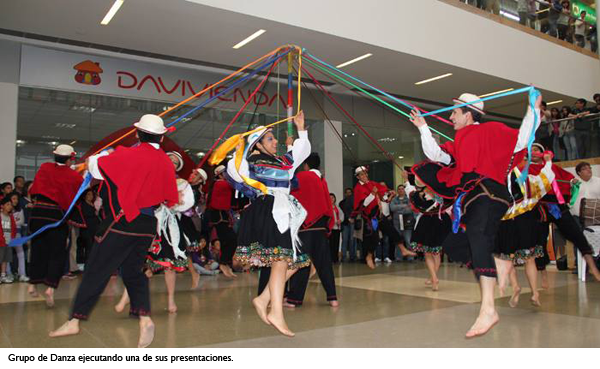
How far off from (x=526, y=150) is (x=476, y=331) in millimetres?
1394

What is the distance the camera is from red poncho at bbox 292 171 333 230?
5.30 m

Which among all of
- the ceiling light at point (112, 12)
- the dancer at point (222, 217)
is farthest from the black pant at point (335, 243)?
the ceiling light at point (112, 12)

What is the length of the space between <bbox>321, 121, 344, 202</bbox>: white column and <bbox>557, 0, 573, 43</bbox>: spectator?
247 inches

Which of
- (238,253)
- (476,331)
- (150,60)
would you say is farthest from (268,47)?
(476,331)

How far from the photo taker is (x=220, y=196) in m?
7.68

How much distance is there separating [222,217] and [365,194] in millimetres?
2474

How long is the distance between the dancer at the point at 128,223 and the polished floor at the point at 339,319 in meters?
0.33

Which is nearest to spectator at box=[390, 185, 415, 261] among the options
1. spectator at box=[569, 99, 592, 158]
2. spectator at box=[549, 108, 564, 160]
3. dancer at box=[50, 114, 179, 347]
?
spectator at box=[549, 108, 564, 160]

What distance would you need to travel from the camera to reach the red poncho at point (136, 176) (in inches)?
138

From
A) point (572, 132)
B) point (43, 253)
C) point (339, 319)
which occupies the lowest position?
point (339, 319)

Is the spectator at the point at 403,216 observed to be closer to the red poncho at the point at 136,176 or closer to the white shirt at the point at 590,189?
the white shirt at the point at 590,189

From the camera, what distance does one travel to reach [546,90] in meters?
12.9

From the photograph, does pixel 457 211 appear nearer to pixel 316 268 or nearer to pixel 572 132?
pixel 316 268

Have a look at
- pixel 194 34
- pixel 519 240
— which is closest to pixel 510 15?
pixel 194 34
